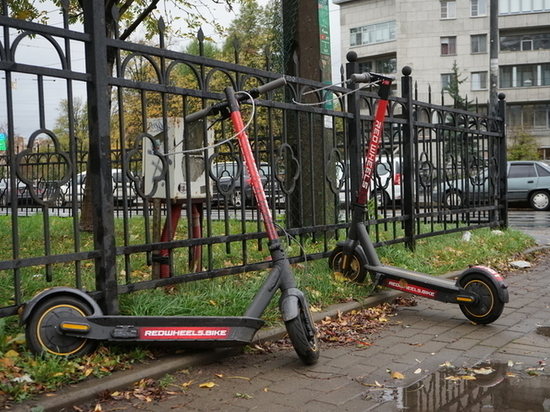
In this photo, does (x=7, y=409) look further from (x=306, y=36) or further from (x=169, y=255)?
(x=306, y=36)

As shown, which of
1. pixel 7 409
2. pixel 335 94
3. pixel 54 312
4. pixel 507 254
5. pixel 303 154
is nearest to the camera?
pixel 7 409

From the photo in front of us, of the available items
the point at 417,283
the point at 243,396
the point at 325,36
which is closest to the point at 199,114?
the point at 243,396

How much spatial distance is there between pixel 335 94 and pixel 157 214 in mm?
2383

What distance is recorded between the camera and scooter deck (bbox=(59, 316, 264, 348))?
362 cm

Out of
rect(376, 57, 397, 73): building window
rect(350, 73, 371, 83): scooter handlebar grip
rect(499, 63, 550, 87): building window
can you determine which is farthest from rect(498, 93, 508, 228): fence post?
rect(376, 57, 397, 73): building window

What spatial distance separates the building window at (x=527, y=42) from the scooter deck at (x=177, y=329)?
54.6 m

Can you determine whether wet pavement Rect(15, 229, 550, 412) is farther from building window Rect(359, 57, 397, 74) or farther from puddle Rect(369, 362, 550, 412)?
building window Rect(359, 57, 397, 74)

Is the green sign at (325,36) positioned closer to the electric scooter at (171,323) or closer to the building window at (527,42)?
the electric scooter at (171,323)

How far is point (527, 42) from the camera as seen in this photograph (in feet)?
172

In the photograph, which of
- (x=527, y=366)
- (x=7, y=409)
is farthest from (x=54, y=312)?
(x=527, y=366)

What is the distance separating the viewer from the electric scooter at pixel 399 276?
4934 mm

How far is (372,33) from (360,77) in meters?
53.0

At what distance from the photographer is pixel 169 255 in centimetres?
465

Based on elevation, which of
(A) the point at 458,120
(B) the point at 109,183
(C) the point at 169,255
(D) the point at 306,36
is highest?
(D) the point at 306,36
